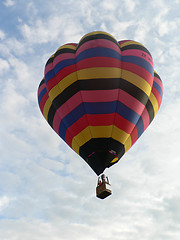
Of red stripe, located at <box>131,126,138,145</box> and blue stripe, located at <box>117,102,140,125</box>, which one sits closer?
blue stripe, located at <box>117,102,140,125</box>

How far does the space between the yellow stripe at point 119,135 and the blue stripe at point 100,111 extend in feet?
1.87

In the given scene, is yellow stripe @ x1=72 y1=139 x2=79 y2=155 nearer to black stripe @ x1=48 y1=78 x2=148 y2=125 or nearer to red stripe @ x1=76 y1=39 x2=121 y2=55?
black stripe @ x1=48 y1=78 x2=148 y2=125

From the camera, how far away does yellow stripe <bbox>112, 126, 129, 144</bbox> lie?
34.5ft

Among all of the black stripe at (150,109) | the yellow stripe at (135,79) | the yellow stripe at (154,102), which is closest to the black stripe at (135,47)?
the yellow stripe at (135,79)

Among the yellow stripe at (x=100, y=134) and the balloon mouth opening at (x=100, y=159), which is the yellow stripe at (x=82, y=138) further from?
the balloon mouth opening at (x=100, y=159)

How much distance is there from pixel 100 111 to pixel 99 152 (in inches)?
62.3

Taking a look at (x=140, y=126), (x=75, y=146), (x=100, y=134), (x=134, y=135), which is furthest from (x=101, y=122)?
(x=140, y=126)

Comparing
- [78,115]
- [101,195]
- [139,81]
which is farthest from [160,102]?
[101,195]

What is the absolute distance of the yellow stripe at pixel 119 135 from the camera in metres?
10.5

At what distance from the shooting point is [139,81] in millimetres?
10859

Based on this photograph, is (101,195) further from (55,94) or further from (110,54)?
(110,54)

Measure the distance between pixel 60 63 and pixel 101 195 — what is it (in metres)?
5.58

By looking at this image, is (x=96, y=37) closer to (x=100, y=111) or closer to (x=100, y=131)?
(x=100, y=111)

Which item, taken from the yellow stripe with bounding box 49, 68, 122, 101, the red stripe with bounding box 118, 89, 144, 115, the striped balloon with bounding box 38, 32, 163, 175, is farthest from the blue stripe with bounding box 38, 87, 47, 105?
the red stripe with bounding box 118, 89, 144, 115
